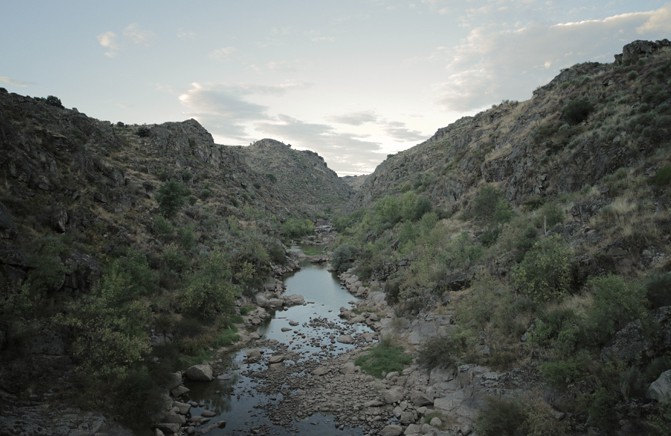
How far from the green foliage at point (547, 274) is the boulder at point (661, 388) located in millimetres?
7056

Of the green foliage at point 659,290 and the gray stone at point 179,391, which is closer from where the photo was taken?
the green foliage at point 659,290

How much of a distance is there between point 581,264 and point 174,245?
3211cm

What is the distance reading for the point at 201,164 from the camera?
78.0 m

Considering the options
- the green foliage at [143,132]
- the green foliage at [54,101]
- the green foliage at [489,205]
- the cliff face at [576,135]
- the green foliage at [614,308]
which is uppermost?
the green foliage at [54,101]

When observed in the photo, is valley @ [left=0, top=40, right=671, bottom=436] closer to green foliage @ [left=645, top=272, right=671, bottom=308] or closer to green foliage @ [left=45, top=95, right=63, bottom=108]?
green foliage @ [left=645, top=272, right=671, bottom=308]

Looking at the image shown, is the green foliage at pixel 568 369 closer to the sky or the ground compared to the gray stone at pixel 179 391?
closer to the sky

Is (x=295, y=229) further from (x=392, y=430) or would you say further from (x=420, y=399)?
(x=392, y=430)

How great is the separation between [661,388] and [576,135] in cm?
2989

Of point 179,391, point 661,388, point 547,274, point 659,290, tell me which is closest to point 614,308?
point 659,290

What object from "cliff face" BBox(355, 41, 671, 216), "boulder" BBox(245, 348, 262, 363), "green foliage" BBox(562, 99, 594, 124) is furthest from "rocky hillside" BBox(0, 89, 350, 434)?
"green foliage" BBox(562, 99, 594, 124)

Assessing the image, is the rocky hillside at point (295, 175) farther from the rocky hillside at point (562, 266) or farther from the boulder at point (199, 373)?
the boulder at point (199, 373)

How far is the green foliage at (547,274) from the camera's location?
18.8 meters

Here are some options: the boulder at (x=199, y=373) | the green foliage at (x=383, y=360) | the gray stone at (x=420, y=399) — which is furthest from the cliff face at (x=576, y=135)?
the boulder at (x=199, y=373)

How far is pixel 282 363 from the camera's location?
25797 mm
